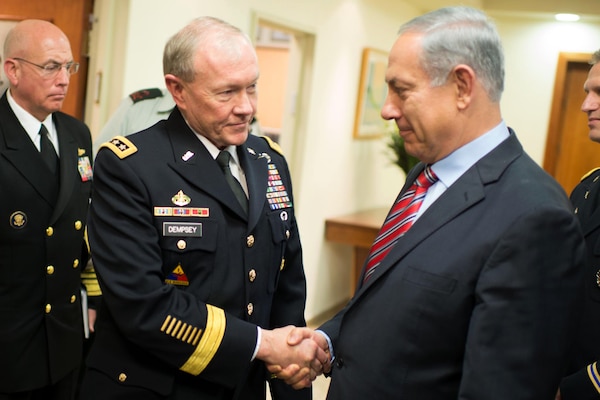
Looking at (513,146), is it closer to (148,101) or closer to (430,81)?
(430,81)

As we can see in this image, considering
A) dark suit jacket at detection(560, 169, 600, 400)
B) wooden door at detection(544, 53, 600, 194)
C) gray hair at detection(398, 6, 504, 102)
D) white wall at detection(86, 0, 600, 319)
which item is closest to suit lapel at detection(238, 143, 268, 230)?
gray hair at detection(398, 6, 504, 102)

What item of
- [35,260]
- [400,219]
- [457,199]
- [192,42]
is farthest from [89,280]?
[457,199]

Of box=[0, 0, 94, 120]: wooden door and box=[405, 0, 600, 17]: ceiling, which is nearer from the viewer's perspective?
box=[0, 0, 94, 120]: wooden door

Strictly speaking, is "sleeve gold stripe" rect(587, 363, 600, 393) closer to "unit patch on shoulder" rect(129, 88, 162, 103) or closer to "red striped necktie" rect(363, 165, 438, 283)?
"red striped necktie" rect(363, 165, 438, 283)

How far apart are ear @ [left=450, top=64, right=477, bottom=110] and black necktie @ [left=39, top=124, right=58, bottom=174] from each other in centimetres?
148

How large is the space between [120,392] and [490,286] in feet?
2.98

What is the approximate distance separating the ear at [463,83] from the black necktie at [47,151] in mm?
1482

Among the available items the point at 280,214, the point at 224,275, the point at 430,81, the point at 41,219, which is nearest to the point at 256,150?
the point at 280,214

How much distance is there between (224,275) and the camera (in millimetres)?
1638

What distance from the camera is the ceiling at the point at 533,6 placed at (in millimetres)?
5676

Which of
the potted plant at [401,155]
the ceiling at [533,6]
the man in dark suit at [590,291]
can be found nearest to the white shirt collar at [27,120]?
the man in dark suit at [590,291]

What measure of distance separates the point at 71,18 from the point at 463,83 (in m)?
2.26

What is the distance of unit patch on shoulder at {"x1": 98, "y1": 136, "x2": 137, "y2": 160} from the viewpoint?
1593 millimetres

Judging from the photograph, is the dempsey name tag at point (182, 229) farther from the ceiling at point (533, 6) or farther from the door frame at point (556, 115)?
the door frame at point (556, 115)
